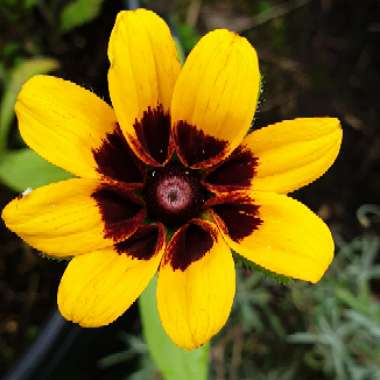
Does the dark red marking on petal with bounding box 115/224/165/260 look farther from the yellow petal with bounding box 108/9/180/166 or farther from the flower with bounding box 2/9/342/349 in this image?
the yellow petal with bounding box 108/9/180/166

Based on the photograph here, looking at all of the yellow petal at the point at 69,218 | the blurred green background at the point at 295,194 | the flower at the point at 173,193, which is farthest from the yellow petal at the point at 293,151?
the blurred green background at the point at 295,194

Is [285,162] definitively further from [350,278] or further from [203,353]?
[350,278]

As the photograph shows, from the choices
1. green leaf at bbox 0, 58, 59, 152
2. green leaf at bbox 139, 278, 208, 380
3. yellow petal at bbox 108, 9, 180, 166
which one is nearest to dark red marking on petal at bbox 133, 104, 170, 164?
yellow petal at bbox 108, 9, 180, 166

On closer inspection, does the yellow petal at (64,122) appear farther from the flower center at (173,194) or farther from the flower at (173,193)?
the flower center at (173,194)

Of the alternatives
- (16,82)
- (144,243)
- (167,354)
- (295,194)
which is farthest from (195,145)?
(295,194)

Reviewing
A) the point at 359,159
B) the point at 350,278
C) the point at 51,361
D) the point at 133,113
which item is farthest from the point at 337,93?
the point at 133,113

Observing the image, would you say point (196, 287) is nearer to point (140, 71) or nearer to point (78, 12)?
point (140, 71)
